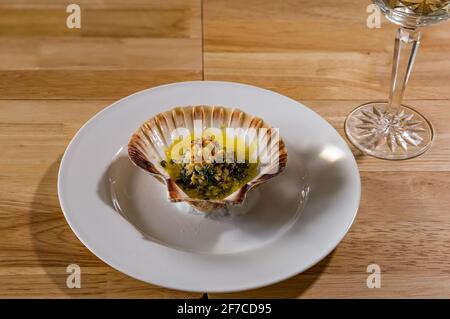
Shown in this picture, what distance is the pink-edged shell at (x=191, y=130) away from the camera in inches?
32.8

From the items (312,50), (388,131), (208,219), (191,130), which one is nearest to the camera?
(208,219)

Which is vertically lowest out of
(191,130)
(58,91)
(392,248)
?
(392,248)

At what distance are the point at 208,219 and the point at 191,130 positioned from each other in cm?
17

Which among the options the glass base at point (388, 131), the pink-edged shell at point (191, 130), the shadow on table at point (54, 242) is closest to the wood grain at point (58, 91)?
the shadow on table at point (54, 242)

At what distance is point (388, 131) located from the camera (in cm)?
109

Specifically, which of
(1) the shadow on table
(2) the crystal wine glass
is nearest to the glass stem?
(2) the crystal wine glass

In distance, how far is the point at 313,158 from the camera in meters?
0.95

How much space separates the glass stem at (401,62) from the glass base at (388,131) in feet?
0.08

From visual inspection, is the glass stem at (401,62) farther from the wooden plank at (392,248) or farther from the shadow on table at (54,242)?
the shadow on table at (54,242)

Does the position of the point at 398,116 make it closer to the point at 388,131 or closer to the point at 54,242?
the point at 388,131

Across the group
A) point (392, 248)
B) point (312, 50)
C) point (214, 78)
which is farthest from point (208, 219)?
point (312, 50)

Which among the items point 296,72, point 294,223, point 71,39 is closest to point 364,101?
point 296,72

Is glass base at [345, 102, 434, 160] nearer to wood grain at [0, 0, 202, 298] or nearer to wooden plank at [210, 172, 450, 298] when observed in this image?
wooden plank at [210, 172, 450, 298]

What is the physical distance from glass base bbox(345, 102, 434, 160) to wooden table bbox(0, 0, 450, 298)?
0.02 m
